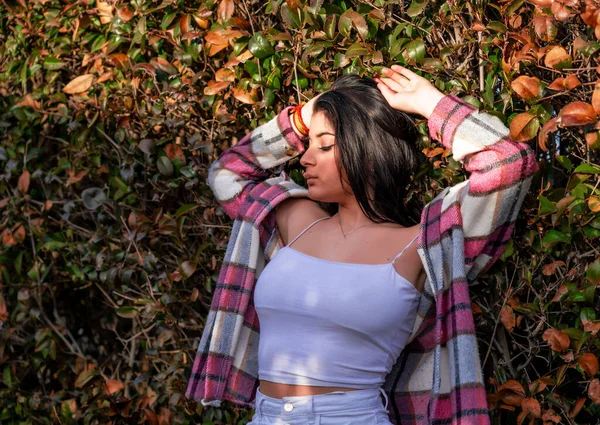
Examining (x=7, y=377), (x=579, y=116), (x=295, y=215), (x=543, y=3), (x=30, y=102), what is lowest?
(x=7, y=377)

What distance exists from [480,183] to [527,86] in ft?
0.91

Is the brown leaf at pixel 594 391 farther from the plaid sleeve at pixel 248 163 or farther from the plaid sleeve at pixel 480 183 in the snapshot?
the plaid sleeve at pixel 248 163

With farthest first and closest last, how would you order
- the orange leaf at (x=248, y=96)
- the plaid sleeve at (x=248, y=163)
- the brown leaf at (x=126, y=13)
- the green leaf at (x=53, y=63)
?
the green leaf at (x=53, y=63)
the brown leaf at (x=126, y=13)
the orange leaf at (x=248, y=96)
the plaid sleeve at (x=248, y=163)

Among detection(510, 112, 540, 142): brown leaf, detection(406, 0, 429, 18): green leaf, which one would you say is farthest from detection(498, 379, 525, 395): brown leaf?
detection(406, 0, 429, 18): green leaf

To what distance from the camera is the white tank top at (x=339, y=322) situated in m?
2.16

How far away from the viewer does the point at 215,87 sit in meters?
2.82

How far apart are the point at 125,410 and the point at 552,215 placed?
6.30 ft

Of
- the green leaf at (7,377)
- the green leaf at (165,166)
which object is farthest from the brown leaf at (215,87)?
the green leaf at (7,377)

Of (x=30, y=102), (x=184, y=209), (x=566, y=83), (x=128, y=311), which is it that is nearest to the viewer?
(x=566, y=83)

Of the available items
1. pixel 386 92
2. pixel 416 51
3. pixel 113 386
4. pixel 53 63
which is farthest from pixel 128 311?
pixel 416 51

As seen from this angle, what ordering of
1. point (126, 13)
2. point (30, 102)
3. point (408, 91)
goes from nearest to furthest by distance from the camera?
point (408, 91) → point (126, 13) → point (30, 102)

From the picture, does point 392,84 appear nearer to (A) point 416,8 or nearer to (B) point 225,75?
(A) point 416,8

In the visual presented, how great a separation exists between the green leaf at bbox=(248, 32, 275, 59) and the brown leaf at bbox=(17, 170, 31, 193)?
4.69 feet

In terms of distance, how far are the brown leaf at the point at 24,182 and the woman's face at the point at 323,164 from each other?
1717mm
